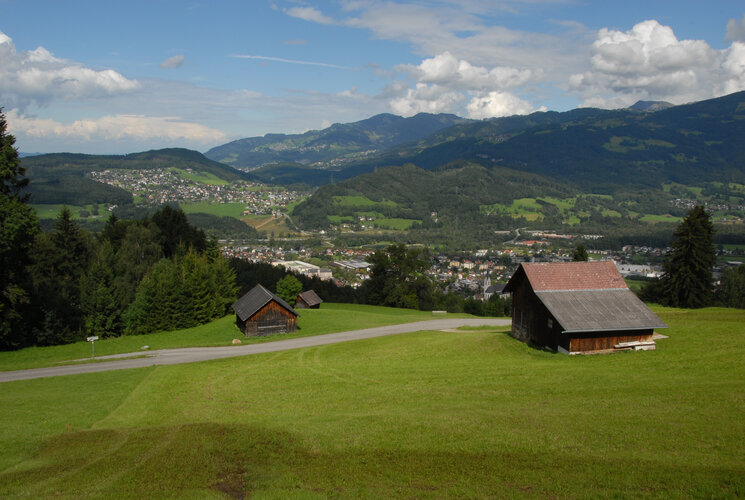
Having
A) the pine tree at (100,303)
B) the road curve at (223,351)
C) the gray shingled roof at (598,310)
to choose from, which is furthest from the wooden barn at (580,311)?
the pine tree at (100,303)

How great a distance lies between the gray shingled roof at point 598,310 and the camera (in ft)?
81.5

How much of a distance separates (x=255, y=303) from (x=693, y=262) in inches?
1747

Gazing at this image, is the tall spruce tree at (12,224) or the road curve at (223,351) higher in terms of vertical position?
the tall spruce tree at (12,224)

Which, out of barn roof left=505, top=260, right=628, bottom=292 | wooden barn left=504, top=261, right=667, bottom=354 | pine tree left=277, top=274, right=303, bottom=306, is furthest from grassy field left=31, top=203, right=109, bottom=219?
barn roof left=505, top=260, right=628, bottom=292

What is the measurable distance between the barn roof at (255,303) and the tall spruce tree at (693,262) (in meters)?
39.7

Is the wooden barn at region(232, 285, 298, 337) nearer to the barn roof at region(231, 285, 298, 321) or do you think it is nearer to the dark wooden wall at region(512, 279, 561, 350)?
the barn roof at region(231, 285, 298, 321)

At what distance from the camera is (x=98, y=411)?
1912 centimetres

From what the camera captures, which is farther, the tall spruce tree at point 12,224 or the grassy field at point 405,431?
the tall spruce tree at point 12,224

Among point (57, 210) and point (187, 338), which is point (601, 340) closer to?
point (187, 338)

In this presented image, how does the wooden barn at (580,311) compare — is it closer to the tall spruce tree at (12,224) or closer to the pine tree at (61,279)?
the tall spruce tree at (12,224)

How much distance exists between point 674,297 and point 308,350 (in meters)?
39.7

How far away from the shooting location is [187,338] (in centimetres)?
4325

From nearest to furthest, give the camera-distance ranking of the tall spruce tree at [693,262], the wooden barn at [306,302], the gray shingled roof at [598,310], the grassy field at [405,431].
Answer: the grassy field at [405,431] → the gray shingled roof at [598,310] → the tall spruce tree at [693,262] → the wooden barn at [306,302]

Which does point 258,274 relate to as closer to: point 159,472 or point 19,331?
point 19,331
